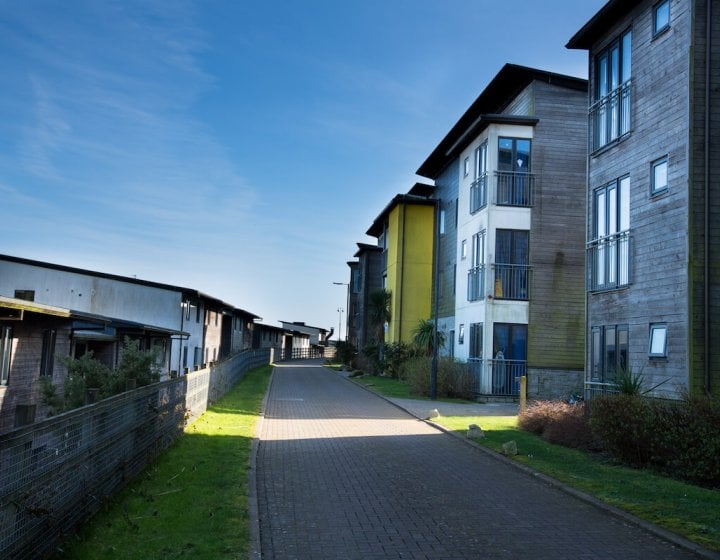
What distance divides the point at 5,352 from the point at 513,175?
702 inches

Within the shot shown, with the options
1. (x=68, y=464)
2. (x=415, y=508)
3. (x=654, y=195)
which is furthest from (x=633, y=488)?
(x=654, y=195)

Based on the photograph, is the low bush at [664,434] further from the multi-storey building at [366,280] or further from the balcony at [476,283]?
the multi-storey building at [366,280]

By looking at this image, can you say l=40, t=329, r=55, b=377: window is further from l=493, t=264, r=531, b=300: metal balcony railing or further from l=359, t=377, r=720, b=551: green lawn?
l=493, t=264, r=531, b=300: metal balcony railing

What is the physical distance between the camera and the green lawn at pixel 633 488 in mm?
7973

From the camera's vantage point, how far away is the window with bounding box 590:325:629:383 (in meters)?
16.9

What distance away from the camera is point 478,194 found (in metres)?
28.5

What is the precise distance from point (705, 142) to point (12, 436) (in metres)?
13.3

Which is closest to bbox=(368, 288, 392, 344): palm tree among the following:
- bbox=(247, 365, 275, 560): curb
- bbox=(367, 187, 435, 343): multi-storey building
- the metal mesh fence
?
bbox=(367, 187, 435, 343): multi-storey building

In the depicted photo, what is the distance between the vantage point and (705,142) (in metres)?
14.3

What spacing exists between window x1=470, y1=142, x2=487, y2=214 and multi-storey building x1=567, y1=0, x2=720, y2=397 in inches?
348

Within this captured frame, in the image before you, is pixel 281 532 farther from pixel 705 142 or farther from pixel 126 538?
pixel 705 142

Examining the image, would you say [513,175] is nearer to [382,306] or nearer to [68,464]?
[382,306]

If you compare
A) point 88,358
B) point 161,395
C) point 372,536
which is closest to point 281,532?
point 372,536

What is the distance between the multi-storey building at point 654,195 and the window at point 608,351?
1.3 inches
